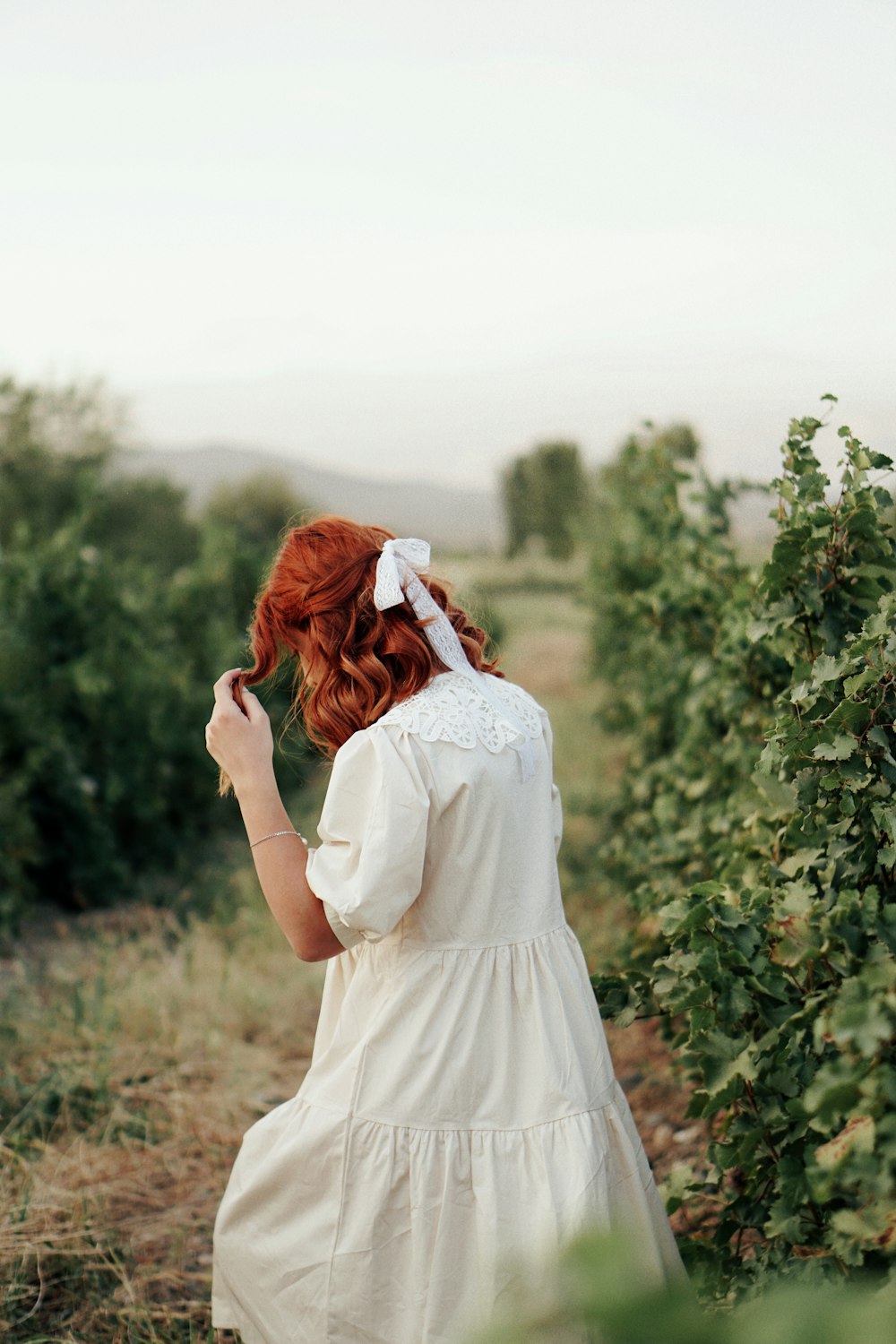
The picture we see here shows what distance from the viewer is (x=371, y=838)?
1.76 metres

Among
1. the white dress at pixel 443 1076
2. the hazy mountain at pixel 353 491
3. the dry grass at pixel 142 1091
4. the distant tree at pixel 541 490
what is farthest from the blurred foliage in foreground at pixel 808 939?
the distant tree at pixel 541 490

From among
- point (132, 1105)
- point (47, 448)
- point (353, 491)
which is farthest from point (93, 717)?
point (353, 491)

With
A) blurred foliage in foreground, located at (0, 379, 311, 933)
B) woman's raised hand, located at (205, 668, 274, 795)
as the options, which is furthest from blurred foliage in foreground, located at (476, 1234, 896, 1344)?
blurred foliage in foreground, located at (0, 379, 311, 933)

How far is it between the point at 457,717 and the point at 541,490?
171 ft

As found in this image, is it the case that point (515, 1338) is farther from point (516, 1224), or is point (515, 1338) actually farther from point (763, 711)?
point (763, 711)

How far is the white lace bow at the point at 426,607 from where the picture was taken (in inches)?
76.5

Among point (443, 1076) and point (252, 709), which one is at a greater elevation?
point (252, 709)

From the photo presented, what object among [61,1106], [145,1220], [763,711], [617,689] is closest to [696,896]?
[763,711]

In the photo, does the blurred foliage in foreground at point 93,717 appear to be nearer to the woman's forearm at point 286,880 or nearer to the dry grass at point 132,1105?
the dry grass at point 132,1105

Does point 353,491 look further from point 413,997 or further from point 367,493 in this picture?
point 413,997

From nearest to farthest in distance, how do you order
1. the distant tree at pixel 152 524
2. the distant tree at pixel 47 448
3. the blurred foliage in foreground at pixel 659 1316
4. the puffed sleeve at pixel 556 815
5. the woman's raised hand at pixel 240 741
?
the blurred foliage in foreground at pixel 659 1316 < the woman's raised hand at pixel 240 741 < the puffed sleeve at pixel 556 815 < the distant tree at pixel 47 448 < the distant tree at pixel 152 524

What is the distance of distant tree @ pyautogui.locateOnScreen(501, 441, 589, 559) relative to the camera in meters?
50.8

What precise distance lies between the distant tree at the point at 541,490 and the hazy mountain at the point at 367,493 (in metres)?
1.36

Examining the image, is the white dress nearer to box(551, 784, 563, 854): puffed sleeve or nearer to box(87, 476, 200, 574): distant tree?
box(551, 784, 563, 854): puffed sleeve
